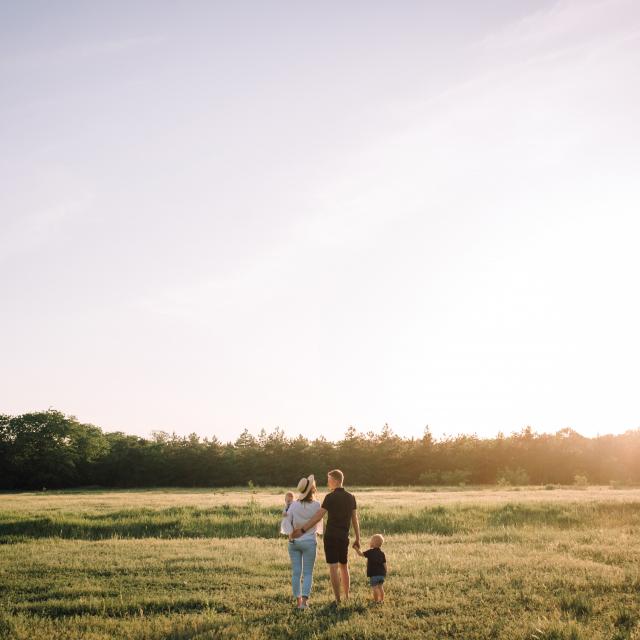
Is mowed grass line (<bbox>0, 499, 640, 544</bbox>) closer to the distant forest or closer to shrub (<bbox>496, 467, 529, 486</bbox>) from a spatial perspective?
the distant forest

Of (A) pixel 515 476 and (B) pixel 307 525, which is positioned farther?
(A) pixel 515 476

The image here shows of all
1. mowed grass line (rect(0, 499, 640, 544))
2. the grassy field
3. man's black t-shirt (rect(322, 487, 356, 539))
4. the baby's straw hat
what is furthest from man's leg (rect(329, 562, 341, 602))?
mowed grass line (rect(0, 499, 640, 544))

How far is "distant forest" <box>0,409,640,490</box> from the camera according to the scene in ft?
259

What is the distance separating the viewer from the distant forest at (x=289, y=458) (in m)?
79.1

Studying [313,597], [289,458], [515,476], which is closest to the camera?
[313,597]

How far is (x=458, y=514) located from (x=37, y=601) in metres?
21.7

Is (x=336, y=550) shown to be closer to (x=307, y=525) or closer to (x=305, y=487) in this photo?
(x=307, y=525)

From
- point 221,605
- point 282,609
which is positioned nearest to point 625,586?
point 282,609

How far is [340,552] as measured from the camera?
11164 millimetres

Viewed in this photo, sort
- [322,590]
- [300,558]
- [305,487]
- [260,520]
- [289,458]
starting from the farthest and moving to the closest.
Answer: [289,458] < [260,520] < [322,590] < [305,487] < [300,558]

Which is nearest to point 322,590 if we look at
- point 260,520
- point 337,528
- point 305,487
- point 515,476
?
point 337,528

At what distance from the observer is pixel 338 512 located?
11.4 metres

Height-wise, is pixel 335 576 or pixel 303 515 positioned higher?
pixel 303 515

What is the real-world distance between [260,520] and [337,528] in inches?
703
